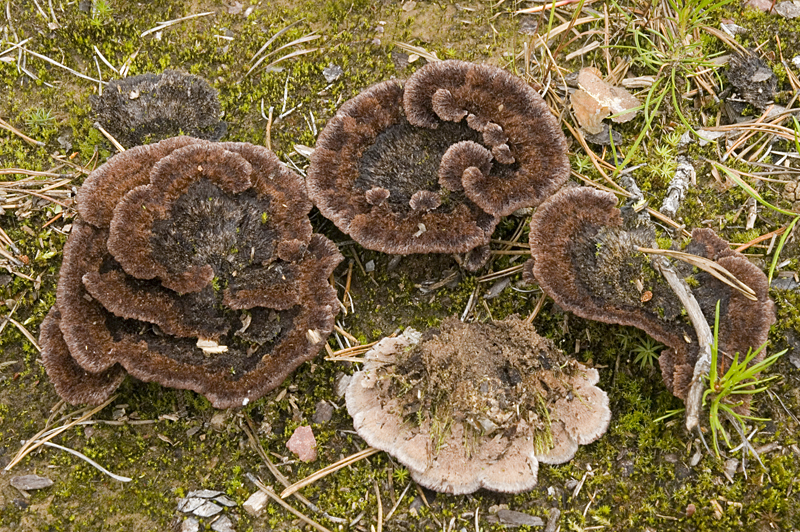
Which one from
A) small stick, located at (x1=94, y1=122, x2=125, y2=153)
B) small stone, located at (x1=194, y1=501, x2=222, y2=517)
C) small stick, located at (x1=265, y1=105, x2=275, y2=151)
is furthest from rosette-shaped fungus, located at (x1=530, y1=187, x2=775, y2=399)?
small stick, located at (x1=94, y1=122, x2=125, y2=153)

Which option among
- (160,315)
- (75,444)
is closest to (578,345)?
(160,315)

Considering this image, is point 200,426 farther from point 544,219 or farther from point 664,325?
point 664,325

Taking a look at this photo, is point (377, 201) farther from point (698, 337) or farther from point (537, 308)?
point (698, 337)

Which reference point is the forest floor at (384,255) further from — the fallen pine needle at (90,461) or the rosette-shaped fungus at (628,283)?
the rosette-shaped fungus at (628,283)

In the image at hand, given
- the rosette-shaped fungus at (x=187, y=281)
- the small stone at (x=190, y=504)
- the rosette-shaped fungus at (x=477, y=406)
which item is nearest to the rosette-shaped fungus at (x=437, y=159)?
the rosette-shaped fungus at (x=187, y=281)

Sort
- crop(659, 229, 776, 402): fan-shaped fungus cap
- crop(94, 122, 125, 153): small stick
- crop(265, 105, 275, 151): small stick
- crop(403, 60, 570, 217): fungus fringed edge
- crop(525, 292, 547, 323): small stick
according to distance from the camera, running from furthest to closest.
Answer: crop(265, 105, 275, 151): small stick → crop(94, 122, 125, 153): small stick → crop(525, 292, 547, 323): small stick → crop(403, 60, 570, 217): fungus fringed edge → crop(659, 229, 776, 402): fan-shaped fungus cap

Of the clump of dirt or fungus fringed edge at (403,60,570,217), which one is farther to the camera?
fungus fringed edge at (403,60,570,217)

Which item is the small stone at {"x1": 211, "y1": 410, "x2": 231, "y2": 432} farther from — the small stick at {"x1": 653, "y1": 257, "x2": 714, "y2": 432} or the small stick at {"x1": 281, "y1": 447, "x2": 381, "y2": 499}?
the small stick at {"x1": 653, "y1": 257, "x2": 714, "y2": 432}
